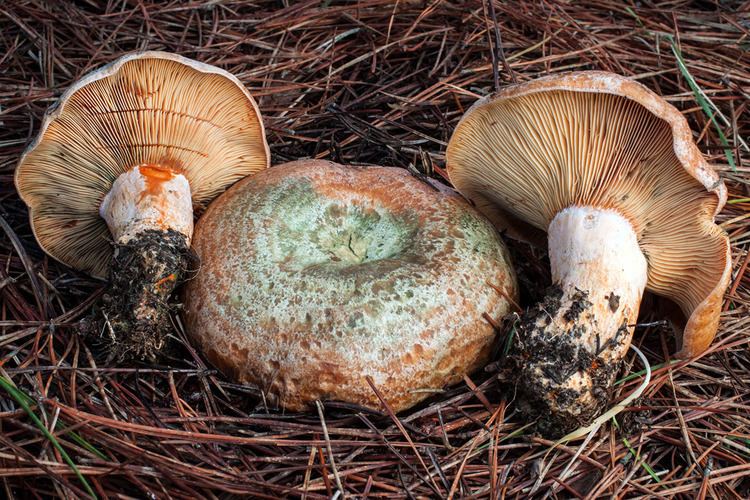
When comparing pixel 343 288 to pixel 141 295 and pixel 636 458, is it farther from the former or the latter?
pixel 636 458

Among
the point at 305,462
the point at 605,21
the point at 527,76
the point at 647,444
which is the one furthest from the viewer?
the point at 605,21

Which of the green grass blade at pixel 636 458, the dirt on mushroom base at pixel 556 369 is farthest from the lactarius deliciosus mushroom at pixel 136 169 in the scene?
the green grass blade at pixel 636 458

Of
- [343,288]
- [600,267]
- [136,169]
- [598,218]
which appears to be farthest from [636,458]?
[136,169]

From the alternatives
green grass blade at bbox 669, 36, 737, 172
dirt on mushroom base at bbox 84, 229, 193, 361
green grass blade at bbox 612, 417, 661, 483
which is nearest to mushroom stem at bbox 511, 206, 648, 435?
green grass blade at bbox 612, 417, 661, 483

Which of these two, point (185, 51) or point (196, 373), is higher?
point (185, 51)

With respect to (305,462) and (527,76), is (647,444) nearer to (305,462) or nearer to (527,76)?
(305,462)

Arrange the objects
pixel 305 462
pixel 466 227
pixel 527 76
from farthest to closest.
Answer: pixel 527 76
pixel 466 227
pixel 305 462

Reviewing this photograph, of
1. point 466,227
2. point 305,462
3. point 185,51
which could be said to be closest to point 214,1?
point 185,51
